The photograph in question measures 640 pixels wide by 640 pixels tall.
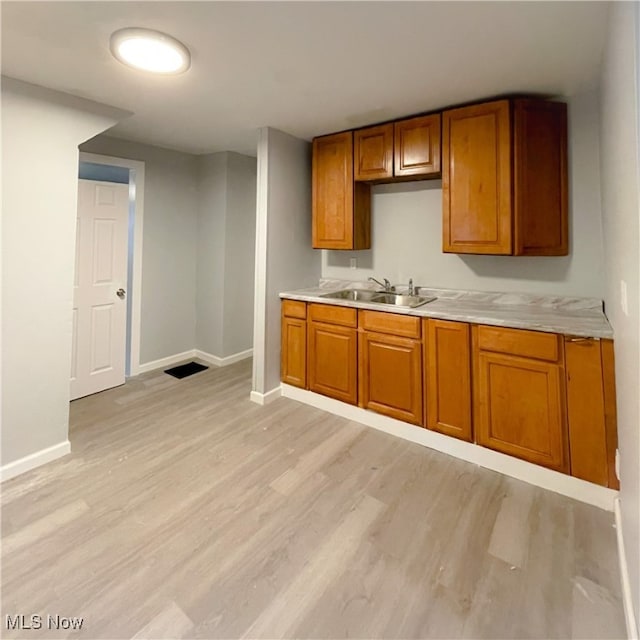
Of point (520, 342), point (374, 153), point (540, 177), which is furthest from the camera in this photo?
point (374, 153)

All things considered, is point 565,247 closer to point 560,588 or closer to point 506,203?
point 506,203

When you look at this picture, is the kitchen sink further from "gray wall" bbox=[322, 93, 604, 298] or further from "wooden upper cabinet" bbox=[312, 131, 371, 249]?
"wooden upper cabinet" bbox=[312, 131, 371, 249]

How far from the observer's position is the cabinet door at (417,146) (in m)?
2.66

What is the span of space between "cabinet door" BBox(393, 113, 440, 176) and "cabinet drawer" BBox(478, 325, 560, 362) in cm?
124

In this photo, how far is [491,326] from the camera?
2.26m

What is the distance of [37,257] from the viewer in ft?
7.29

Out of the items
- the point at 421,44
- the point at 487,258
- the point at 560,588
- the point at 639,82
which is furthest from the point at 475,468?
the point at 421,44

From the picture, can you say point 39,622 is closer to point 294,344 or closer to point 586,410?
point 294,344

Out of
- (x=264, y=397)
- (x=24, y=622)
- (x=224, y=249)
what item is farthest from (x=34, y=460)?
(x=224, y=249)

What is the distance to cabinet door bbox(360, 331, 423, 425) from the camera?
2.63 meters

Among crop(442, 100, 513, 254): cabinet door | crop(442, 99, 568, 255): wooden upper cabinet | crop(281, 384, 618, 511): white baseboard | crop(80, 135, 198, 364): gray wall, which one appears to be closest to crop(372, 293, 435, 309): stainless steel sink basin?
crop(442, 100, 513, 254): cabinet door

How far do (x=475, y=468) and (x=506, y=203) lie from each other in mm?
1678

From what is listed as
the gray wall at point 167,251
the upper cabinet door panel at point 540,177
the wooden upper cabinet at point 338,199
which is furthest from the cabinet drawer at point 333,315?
the gray wall at point 167,251

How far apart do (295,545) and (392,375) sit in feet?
4.51
